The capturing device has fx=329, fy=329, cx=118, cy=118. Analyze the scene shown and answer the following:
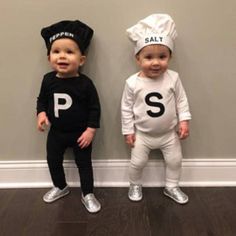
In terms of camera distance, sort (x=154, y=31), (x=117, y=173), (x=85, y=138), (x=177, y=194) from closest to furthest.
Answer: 1. (x=154, y=31)
2. (x=85, y=138)
3. (x=177, y=194)
4. (x=117, y=173)

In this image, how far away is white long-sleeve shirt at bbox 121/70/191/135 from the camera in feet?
4.68

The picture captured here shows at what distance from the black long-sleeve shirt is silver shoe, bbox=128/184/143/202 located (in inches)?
14.5

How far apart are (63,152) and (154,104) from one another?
1.56ft

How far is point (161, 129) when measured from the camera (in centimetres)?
146

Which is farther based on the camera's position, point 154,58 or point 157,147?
point 157,147

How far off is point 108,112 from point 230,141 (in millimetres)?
620

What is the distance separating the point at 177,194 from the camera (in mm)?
1543

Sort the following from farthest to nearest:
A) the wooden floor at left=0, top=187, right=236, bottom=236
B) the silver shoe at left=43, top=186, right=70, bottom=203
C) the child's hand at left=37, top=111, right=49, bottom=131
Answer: the silver shoe at left=43, top=186, right=70, bottom=203 < the child's hand at left=37, top=111, right=49, bottom=131 < the wooden floor at left=0, top=187, right=236, bottom=236

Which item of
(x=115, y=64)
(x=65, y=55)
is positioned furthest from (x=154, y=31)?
(x=65, y=55)

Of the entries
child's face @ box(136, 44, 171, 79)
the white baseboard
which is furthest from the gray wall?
child's face @ box(136, 44, 171, 79)

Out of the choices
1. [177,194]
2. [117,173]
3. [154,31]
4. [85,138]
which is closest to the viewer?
[154,31]

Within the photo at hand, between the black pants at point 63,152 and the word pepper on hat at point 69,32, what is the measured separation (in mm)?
386

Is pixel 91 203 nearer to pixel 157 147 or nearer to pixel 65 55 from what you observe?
pixel 157 147

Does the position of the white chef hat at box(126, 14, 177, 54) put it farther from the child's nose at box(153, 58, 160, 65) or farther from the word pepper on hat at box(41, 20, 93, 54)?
the word pepper on hat at box(41, 20, 93, 54)
